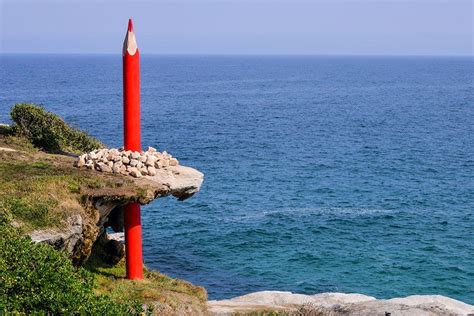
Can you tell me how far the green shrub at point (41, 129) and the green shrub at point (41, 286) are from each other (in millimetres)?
23378

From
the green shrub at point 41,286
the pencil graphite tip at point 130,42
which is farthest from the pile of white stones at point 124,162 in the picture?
the green shrub at point 41,286

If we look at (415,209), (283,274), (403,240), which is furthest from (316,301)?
(415,209)

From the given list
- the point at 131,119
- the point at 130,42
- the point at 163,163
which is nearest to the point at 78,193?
the point at 131,119

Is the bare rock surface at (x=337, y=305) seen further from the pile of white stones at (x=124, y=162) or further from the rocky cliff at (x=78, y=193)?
the pile of white stones at (x=124, y=162)

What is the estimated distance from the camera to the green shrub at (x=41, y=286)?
18.5m

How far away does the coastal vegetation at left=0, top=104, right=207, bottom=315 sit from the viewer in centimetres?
1917

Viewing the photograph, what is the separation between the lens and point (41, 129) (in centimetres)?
4494

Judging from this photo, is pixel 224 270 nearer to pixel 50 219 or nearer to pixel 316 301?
pixel 316 301

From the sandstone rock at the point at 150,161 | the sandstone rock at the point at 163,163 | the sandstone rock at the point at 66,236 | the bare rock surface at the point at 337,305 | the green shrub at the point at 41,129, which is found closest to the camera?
the sandstone rock at the point at 66,236

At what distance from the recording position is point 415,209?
207 feet

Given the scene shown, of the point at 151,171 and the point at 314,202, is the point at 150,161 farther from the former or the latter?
the point at 314,202

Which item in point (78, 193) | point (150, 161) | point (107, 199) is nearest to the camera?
point (78, 193)

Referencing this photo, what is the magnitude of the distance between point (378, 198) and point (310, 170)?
48.3 feet

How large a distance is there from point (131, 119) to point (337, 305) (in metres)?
14.9
